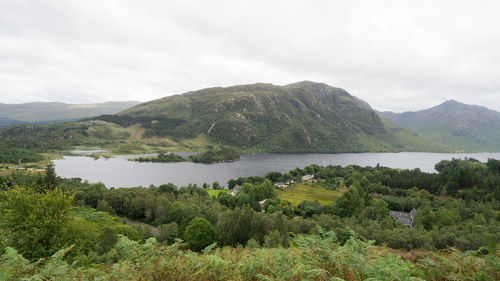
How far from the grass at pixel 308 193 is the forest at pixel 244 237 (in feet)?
28.9

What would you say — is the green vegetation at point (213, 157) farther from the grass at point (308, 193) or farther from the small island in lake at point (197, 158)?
A: the grass at point (308, 193)

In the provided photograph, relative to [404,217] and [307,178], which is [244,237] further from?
[307,178]

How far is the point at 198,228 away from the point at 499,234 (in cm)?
4218

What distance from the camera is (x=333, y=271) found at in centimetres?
589

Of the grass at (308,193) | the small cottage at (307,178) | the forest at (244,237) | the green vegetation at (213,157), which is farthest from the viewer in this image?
the green vegetation at (213,157)

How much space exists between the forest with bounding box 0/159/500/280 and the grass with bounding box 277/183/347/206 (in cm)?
880

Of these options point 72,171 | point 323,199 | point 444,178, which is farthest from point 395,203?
point 72,171

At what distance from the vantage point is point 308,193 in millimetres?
88500

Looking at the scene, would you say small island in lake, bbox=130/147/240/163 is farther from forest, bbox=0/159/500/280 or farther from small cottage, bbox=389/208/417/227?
small cottage, bbox=389/208/417/227

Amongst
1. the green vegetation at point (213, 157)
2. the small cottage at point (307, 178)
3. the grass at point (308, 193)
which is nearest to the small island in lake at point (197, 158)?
the green vegetation at point (213, 157)

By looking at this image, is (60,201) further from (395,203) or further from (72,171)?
(72,171)

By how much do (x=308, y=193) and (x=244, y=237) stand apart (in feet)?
214

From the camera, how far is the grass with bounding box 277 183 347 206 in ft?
260

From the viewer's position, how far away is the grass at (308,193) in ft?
260
